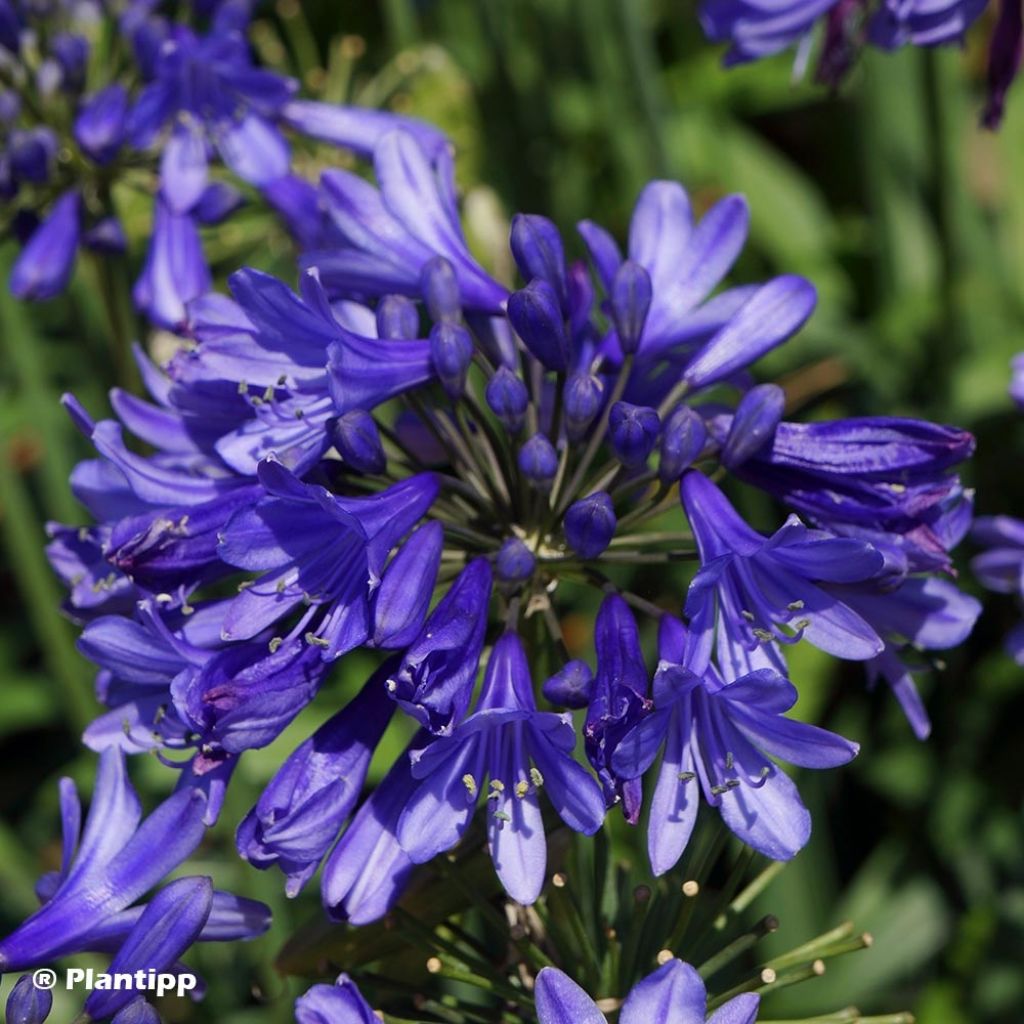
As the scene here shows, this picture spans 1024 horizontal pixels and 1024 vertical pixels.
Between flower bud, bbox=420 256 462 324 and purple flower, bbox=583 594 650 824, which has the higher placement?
flower bud, bbox=420 256 462 324

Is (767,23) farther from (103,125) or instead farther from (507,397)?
(103,125)

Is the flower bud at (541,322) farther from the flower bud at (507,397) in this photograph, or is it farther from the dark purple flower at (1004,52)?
the dark purple flower at (1004,52)

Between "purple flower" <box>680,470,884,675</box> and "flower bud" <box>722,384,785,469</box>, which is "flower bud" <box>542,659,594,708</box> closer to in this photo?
"purple flower" <box>680,470,884,675</box>

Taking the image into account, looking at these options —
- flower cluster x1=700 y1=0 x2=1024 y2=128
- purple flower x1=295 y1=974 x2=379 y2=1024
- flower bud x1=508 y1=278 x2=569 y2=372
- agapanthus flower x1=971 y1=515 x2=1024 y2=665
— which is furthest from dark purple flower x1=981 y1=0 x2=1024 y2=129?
purple flower x1=295 y1=974 x2=379 y2=1024

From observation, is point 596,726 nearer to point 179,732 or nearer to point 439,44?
point 179,732

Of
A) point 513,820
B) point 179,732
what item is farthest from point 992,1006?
point 179,732

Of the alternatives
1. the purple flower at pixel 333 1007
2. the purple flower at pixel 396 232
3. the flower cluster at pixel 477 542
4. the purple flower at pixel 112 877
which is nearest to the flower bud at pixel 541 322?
the flower cluster at pixel 477 542

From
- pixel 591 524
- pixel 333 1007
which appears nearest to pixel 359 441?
pixel 591 524
